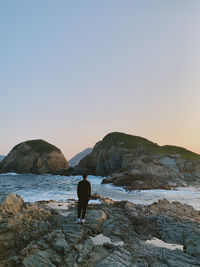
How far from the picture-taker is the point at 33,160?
101625mm

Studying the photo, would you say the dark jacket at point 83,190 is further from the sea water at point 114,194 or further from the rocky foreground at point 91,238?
the sea water at point 114,194

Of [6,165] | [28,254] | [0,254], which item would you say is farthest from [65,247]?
[6,165]

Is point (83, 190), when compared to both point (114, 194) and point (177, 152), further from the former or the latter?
point (177, 152)

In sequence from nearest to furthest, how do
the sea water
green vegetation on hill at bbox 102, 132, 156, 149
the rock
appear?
the rock, the sea water, green vegetation on hill at bbox 102, 132, 156, 149

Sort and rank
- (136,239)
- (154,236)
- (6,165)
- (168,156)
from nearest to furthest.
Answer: (136,239) < (154,236) < (168,156) < (6,165)

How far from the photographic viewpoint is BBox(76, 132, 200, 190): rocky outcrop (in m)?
46.8

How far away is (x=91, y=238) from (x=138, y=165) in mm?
49054

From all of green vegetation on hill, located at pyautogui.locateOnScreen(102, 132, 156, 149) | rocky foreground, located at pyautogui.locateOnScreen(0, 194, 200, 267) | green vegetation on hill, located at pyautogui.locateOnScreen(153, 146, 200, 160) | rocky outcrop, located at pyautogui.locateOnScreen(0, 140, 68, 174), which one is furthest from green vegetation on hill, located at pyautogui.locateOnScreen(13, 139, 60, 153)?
rocky foreground, located at pyautogui.locateOnScreen(0, 194, 200, 267)

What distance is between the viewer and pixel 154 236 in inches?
412

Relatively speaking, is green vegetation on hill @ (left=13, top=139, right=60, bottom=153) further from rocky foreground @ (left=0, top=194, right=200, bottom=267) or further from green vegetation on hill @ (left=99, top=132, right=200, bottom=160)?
rocky foreground @ (left=0, top=194, right=200, bottom=267)

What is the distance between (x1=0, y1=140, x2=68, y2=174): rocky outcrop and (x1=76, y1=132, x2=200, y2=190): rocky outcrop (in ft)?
66.1

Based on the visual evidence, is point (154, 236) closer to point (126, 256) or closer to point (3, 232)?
point (126, 256)

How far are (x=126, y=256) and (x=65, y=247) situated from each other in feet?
7.49

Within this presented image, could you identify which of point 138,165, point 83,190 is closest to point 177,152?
point 138,165
